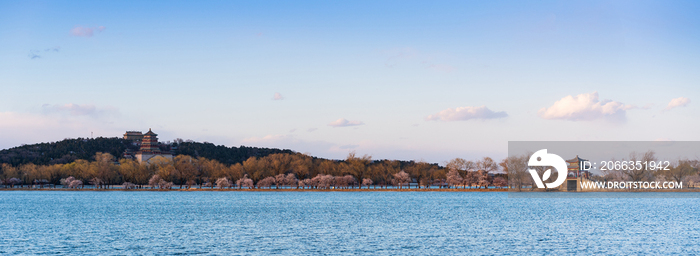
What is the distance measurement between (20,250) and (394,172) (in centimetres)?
12520

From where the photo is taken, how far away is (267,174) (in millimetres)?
153375

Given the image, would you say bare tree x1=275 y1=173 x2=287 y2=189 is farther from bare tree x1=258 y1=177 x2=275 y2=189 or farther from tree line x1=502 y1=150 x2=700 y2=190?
tree line x1=502 y1=150 x2=700 y2=190

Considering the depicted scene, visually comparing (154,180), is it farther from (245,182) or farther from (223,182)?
(245,182)

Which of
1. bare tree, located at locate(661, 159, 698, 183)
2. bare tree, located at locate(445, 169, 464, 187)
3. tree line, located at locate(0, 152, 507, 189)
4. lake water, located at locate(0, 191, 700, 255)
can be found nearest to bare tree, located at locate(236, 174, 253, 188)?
tree line, located at locate(0, 152, 507, 189)

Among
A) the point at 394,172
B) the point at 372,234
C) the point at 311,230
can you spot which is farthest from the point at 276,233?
the point at 394,172

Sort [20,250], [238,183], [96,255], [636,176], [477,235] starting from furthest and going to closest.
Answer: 1. [238,183]
2. [636,176]
3. [477,235]
4. [20,250]
5. [96,255]

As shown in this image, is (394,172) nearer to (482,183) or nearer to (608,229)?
(482,183)

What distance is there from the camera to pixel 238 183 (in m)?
152

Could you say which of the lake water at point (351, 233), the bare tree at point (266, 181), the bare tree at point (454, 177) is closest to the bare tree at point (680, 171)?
the bare tree at point (454, 177)

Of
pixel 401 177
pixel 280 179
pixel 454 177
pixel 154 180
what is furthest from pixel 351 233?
pixel 154 180

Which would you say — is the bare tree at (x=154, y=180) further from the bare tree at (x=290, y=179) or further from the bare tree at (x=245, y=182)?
the bare tree at (x=290, y=179)

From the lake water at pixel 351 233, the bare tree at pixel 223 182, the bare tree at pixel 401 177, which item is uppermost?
the bare tree at pixel 401 177

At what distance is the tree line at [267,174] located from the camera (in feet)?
483

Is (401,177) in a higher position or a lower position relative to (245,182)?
higher
